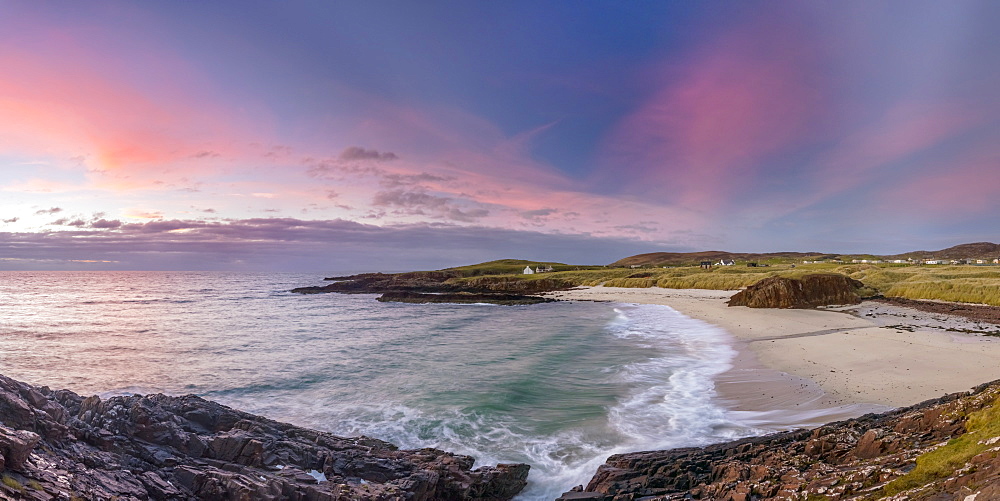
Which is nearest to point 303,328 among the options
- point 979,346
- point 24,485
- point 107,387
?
point 107,387

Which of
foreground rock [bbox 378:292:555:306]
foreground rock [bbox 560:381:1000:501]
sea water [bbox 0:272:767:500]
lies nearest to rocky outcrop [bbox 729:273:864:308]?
sea water [bbox 0:272:767:500]

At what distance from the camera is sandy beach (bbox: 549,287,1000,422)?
46.7ft

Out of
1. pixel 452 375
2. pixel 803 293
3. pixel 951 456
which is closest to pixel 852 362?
pixel 951 456

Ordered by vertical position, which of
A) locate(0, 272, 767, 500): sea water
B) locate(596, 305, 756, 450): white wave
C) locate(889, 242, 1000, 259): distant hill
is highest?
locate(889, 242, 1000, 259): distant hill

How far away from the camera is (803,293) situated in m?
42.3

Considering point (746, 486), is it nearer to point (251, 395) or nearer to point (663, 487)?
point (663, 487)

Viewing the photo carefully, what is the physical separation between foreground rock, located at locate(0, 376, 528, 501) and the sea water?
1.97 metres

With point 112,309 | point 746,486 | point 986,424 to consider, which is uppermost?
point 986,424

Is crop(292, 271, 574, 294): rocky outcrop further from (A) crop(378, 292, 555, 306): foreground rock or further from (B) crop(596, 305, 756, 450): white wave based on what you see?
(B) crop(596, 305, 756, 450): white wave

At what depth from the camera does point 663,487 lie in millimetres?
8758

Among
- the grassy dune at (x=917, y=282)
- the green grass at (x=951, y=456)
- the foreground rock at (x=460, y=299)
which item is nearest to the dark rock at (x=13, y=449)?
the green grass at (x=951, y=456)

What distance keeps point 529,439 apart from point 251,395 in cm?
1248

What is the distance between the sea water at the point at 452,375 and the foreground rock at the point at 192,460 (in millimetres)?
1969

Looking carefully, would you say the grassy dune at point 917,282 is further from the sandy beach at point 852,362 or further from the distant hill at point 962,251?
the distant hill at point 962,251
